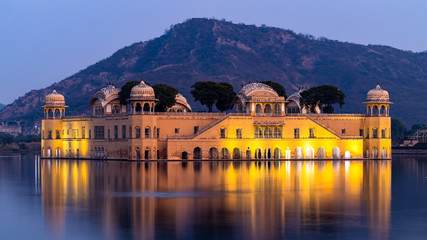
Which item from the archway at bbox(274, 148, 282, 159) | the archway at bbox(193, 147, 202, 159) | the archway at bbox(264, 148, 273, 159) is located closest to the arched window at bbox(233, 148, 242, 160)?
the archway at bbox(264, 148, 273, 159)

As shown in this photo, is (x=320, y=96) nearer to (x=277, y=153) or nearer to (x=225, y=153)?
(x=277, y=153)

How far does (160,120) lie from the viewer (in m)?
83.4

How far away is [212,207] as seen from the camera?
32656mm

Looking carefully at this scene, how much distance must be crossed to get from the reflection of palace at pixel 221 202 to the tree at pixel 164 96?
38.5 meters

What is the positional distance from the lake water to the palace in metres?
29.9

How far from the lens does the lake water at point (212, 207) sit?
85.9 ft

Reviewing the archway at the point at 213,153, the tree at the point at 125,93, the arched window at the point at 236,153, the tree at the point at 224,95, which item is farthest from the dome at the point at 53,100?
the arched window at the point at 236,153

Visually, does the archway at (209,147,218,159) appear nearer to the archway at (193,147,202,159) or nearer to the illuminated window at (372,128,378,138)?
the archway at (193,147,202,159)

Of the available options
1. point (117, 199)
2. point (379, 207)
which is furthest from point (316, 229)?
point (117, 199)

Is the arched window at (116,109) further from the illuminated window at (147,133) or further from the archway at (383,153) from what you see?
the archway at (383,153)

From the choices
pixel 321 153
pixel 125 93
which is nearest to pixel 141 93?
pixel 125 93

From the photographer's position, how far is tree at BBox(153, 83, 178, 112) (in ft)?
299

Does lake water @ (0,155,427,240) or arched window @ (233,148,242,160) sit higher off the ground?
arched window @ (233,148,242,160)

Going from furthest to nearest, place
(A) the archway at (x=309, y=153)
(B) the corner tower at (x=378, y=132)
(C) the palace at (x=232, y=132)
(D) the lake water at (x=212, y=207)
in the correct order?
(B) the corner tower at (x=378, y=132) → (A) the archway at (x=309, y=153) → (C) the palace at (x=232, y=132) → (D) the lake water at (x=212, y=207)
